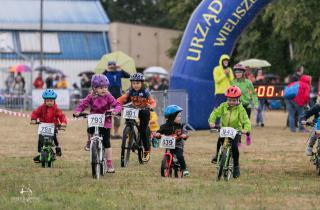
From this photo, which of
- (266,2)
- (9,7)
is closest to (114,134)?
(266,2)

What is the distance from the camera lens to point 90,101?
1602 cm

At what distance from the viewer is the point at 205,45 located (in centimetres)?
2739

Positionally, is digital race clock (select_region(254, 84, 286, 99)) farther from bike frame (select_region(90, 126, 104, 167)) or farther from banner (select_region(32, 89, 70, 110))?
bike frame (select_region(90, 126, 104, 167))

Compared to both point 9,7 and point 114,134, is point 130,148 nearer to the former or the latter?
point 114,134

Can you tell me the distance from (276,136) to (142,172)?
11.2 m

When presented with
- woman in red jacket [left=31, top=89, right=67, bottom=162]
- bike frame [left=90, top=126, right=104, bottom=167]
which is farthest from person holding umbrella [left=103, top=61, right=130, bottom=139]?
bike frame [left=90, top=126, right=104, bottom=167]

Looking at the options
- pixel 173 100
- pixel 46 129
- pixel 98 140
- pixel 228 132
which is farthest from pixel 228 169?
pixel 173 100

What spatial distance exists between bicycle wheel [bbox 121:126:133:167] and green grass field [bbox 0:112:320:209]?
161 millimetres

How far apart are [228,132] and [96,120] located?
202 centimetres

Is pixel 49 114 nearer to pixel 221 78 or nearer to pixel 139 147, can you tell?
pixel 139 147

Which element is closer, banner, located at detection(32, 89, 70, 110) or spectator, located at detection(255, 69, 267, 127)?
spectator, located at detection(255, 69, 267, 127)

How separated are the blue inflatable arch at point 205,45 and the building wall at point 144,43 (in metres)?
Answer: 40.4

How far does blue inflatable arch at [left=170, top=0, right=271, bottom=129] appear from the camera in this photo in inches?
1059

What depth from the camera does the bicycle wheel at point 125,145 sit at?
1780 centimetres
